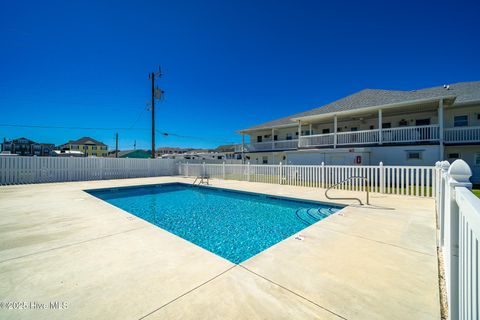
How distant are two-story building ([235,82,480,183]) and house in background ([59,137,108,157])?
7242cm

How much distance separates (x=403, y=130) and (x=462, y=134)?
3.62 m

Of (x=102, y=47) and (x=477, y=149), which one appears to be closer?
(x=477, y=149)

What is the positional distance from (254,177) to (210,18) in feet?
36.2

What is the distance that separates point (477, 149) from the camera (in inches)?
521

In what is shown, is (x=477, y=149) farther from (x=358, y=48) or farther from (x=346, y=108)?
(x=358, y=48)

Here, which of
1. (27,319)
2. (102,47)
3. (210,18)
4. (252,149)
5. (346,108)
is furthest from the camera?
(252,149)

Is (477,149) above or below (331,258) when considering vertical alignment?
above

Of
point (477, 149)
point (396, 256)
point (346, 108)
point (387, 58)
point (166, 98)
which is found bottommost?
point (396, 256)

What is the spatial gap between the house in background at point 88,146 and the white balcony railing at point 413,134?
255 feet

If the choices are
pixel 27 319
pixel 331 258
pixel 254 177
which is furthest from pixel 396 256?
pixel 254 177

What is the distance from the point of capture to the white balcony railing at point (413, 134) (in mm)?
12789

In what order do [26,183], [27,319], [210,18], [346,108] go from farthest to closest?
[346,108] < [210,18] < [26,183] < [27,319]

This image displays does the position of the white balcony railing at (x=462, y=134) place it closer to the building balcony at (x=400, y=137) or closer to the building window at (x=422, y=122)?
the building balcony at (x=400, y=137)

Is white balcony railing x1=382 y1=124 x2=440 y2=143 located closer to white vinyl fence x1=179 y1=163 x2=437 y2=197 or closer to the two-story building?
the two-story building
